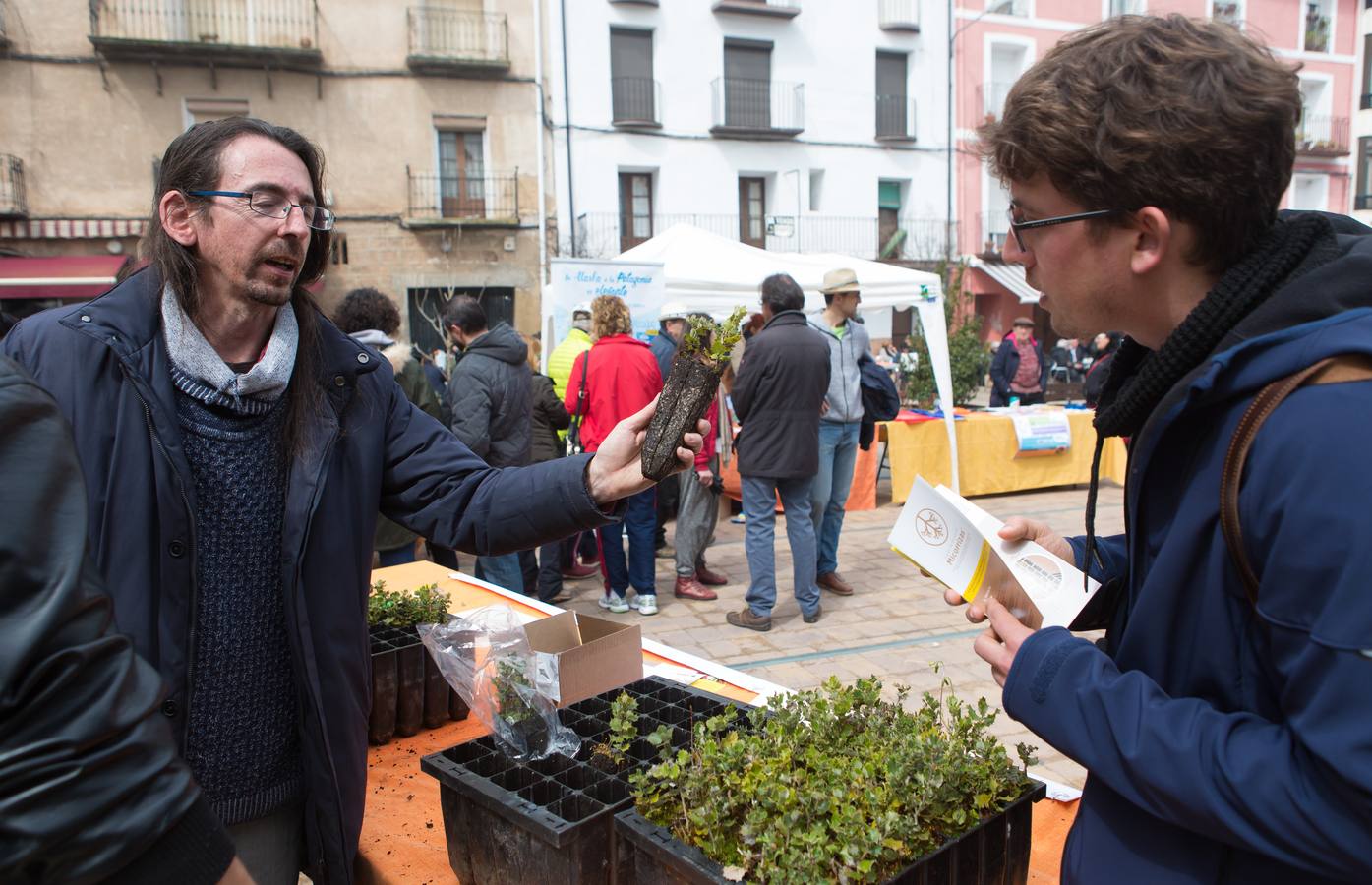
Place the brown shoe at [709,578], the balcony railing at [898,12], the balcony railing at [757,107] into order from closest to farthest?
1. the brown shoe at [709,578]
2. the balcony railing at [757,107]
3. the balcony railing at [898,12]

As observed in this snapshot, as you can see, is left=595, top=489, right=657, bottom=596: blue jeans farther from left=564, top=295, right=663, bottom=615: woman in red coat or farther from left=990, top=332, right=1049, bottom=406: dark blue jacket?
left=990, top=332, right=1049, bottom=406: dark blue jacket

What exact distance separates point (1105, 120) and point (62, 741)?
1244 mm

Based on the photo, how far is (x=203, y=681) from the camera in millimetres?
1583

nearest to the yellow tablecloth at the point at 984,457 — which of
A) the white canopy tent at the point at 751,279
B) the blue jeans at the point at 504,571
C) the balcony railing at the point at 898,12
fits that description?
the white canopy tent at the point at 751,279

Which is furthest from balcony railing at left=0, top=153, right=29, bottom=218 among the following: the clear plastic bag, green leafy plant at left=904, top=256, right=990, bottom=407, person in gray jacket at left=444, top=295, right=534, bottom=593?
the clear plastic bag

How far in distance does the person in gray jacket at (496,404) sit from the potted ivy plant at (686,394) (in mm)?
3590

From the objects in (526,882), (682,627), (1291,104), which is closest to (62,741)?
(526,882)

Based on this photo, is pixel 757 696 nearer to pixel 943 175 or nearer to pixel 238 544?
pixel 238 544

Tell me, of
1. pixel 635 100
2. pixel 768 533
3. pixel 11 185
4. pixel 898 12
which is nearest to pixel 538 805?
pixel 768 533

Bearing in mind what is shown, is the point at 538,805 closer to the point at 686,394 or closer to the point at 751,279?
the point at 686,394

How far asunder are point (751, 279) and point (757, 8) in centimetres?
1599

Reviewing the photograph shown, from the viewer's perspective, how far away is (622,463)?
188 centimetres

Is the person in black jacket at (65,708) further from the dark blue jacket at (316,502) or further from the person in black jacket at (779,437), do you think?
the person in black jacket at (779,437)

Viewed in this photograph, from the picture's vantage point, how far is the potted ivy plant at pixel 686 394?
1.80m
